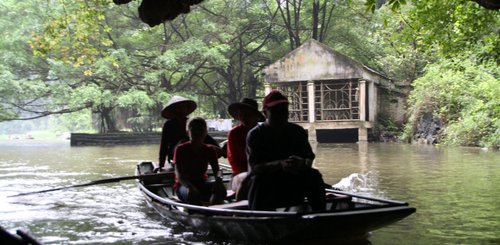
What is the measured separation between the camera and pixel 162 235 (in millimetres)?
6324

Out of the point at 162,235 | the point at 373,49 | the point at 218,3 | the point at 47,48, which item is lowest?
the point at 162,235

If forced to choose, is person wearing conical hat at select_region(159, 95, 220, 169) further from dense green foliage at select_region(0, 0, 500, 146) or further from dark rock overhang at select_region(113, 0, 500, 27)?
dense green foliage at select_region(0, 0, 500, 146)

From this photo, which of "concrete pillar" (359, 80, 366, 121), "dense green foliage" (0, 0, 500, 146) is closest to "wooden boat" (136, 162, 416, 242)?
"dense green foliage" (0, 0, 500, 146)

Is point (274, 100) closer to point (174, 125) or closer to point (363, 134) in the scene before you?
point (174, 125)

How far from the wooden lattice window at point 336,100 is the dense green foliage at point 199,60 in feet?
9.63

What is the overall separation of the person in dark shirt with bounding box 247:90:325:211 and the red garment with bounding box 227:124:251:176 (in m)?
1.62

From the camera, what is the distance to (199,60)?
30.1 meters

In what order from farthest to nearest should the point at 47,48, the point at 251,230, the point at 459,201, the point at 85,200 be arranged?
the point at 47,48
the point at 85,200
the point at 459,201
the point at 251,230

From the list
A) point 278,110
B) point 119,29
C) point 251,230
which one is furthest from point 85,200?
point 119,29

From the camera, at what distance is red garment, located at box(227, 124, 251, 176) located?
21.1 ft

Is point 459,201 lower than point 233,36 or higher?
lower

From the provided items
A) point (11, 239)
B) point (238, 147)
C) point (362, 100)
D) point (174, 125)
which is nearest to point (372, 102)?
point (362, 100)

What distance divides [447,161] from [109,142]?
20.2m

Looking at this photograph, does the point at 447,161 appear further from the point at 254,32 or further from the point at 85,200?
the point at 254,32
